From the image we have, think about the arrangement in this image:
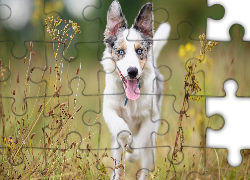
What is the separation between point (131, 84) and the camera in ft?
12.5

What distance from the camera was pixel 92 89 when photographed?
17.9 ft

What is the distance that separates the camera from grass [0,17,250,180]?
328 cm

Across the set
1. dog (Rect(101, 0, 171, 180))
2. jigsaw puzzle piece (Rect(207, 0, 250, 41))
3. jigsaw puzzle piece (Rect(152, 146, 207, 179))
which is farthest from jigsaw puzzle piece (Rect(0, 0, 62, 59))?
jigsaw puzzle piece (Rect(152, 146, 207, 179))

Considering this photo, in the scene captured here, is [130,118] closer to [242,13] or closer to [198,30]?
[242,13]

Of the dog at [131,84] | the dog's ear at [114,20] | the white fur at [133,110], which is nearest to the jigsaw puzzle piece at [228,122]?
the dog at [131,84]

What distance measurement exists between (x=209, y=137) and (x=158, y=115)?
44.1 inches

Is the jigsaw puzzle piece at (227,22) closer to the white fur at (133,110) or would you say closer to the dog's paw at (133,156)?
the white fur at (133,110)

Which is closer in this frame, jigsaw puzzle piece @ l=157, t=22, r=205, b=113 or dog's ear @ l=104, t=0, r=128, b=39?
dog's ear @ l=104, t=0, r=128, b=39

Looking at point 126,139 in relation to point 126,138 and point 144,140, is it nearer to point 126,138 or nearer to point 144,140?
point 126,138

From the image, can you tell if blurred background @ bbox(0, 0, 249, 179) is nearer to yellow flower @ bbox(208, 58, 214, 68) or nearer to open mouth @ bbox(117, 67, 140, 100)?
yellow flower @ bbox(208, 58, 214, 68)

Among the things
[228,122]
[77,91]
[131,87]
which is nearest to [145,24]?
[131,87]

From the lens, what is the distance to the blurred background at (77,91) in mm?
3383

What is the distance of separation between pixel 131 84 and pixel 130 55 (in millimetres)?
396

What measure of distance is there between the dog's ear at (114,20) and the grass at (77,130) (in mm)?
551
